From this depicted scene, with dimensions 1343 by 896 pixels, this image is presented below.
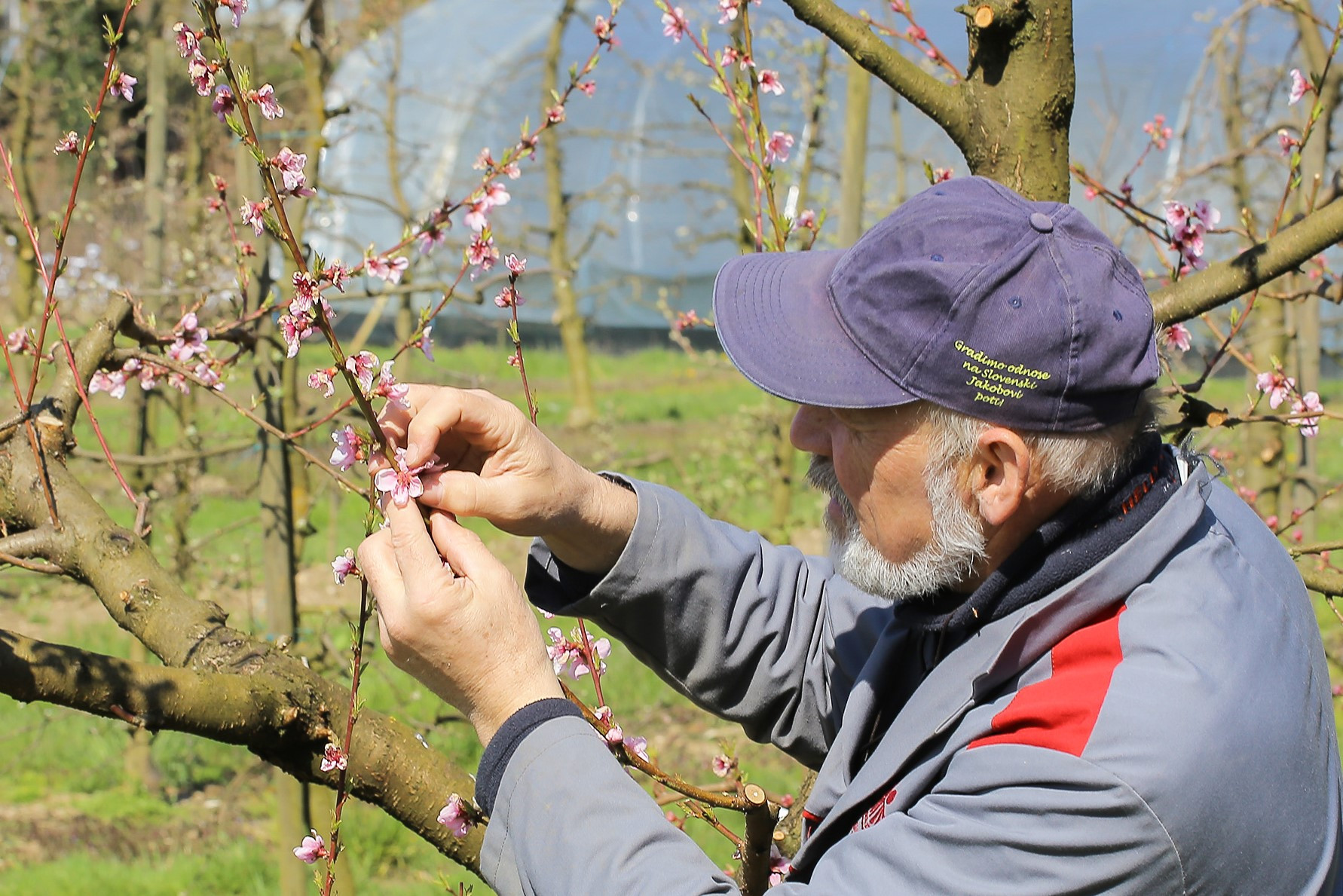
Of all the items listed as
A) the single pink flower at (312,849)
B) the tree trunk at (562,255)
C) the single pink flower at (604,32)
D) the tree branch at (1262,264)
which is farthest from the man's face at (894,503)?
the tree trunk at (562,255)

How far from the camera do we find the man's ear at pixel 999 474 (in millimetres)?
1516

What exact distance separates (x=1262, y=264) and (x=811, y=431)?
95 cm

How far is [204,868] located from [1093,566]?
3649 mm

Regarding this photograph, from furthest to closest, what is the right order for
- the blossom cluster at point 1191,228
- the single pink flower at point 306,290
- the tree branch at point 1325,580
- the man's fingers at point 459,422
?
the blossom cluster at point 1191,228
the tree branch at point 1325,580
the man's fingers at point 459,422
the single pink flower at point 306,290

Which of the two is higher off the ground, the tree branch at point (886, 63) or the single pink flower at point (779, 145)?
the tree branch at point (886, 63)

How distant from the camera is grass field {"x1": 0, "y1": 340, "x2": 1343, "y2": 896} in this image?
159 inches

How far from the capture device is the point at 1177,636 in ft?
4.39

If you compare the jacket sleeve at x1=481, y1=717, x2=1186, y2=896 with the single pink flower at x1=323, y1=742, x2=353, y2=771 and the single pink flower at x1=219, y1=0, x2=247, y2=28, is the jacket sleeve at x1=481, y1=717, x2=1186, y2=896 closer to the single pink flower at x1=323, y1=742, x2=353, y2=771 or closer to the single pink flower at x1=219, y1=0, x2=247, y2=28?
the single pink flower at x1=323, y1=742, x2=353, y2=771

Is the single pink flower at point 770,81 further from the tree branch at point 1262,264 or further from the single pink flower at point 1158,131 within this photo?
the single pink flower at point 1158,131

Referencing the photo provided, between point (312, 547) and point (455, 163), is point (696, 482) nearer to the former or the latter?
point (312, 547)

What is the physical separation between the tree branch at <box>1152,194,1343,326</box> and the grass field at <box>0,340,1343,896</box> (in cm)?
149

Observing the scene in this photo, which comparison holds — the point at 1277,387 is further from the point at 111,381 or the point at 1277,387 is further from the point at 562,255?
the point at 562,255

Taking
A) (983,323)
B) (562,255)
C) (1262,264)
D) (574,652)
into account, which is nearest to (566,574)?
(574,652)

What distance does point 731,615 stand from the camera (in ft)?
6.48
